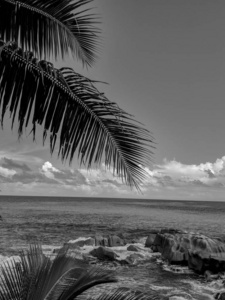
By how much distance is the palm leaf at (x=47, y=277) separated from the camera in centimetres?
303

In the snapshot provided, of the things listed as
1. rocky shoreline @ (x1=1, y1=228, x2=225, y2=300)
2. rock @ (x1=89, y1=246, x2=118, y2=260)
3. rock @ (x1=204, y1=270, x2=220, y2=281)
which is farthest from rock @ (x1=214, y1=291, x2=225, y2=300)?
rock @ (x1=89, y1=246, x2=118, y2=260)

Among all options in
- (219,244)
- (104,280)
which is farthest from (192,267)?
(104,280)

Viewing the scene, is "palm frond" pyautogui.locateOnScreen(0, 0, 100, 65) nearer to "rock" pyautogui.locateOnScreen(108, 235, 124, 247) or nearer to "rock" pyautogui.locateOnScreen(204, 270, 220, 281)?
"rock" pyautogui.locateOnScreen(204, 270, 220, 281)

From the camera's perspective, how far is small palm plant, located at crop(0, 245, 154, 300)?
3.03m

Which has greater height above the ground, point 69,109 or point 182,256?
point 69,109

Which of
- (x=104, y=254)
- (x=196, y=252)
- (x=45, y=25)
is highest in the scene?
(x=45, y=25)

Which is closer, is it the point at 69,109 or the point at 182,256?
the point at 69,109

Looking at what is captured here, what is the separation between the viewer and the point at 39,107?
11.5ft

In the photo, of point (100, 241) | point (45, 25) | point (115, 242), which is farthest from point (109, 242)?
point (45, 25)

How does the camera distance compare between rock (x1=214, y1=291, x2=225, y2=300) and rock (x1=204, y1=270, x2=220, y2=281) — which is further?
rock (x1=204, y1=270, x2=220, y2=281)

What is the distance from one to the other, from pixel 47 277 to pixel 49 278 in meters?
0.02

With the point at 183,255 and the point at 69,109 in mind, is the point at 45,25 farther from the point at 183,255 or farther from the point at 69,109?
the point at 183,255

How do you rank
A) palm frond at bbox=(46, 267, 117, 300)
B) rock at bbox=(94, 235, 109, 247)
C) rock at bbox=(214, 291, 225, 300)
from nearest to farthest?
palm frond at bbox=(46, 267, 117, 300) < rock at bbox=(214, 291, 225, 300) < rock at bbox=(94, 235, 109, 247)

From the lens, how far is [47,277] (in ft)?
10.1
